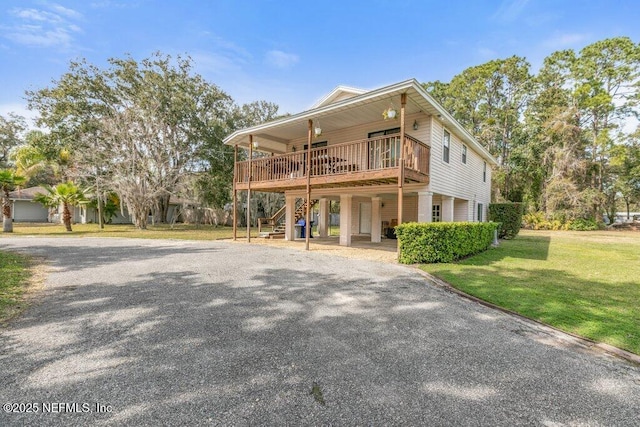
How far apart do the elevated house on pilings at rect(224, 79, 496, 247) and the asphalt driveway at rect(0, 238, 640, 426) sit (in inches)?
216

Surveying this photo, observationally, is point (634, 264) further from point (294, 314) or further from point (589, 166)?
point (589, 166)

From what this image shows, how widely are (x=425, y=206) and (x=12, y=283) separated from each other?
1133 cm

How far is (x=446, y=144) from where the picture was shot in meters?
12.6

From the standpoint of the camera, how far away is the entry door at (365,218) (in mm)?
19406

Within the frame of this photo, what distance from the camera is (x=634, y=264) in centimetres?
910

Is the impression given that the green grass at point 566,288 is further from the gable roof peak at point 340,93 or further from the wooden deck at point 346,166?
the gable roof peak at point 340,93

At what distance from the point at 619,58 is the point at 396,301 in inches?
1569

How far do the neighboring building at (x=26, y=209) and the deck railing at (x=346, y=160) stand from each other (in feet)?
94.9

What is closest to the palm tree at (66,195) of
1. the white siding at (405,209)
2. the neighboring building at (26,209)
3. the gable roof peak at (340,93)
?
the neighboring building at (26,209)

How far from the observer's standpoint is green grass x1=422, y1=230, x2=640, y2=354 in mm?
4152

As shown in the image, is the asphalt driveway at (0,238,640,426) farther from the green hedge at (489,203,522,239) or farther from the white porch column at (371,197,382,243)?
the green hedge at (489,203,522,239)

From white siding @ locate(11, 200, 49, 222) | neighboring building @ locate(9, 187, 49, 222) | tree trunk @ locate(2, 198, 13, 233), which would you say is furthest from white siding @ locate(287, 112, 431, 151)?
white siding @ locate(11, 200, 49, 222)

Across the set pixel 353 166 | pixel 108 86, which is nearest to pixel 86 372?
pixel 353 166

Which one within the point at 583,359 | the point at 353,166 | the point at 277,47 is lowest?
the point at 583,359
